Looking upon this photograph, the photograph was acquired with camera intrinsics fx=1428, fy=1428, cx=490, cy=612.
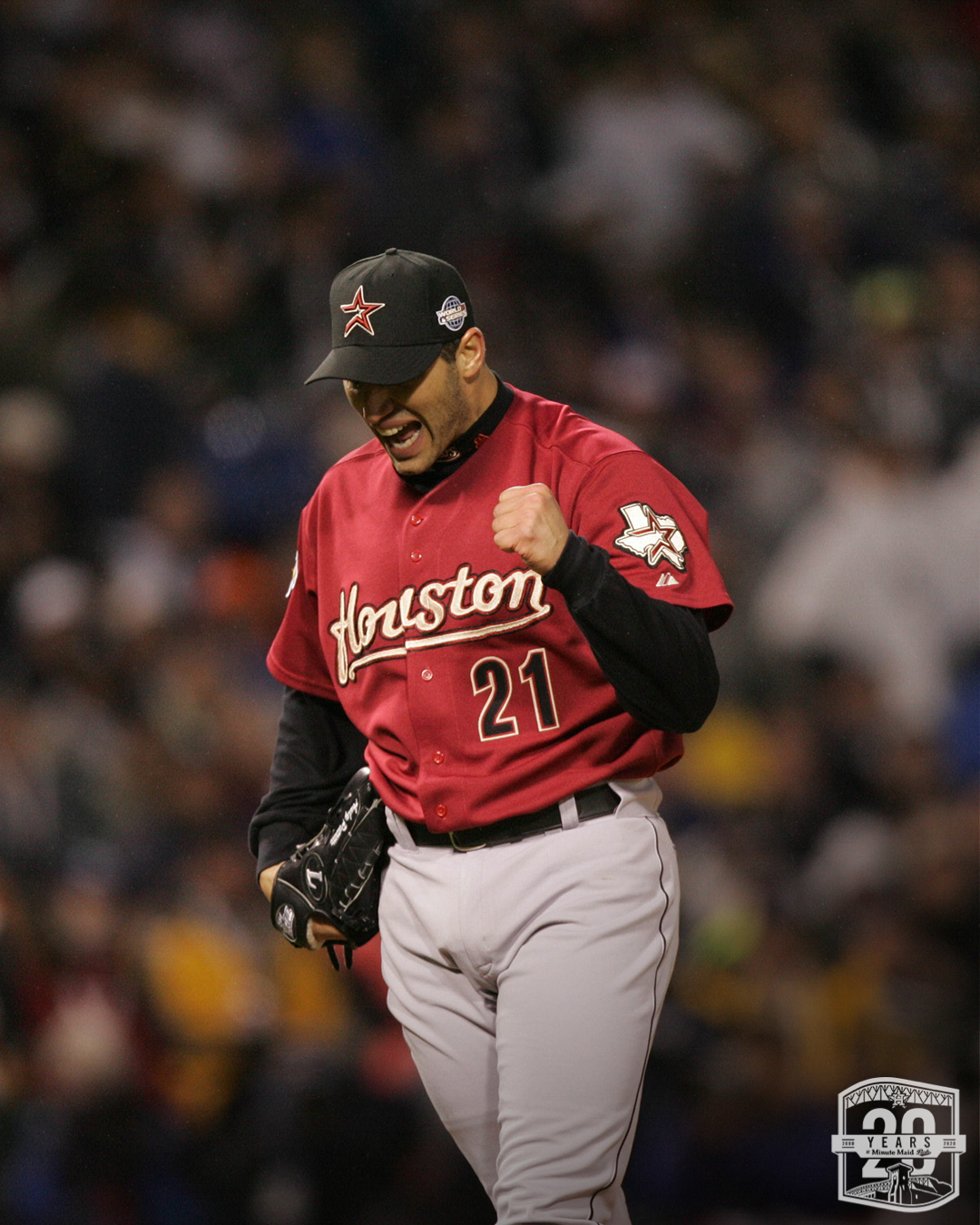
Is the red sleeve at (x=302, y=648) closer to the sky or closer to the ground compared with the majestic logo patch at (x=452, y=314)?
closer to the ground

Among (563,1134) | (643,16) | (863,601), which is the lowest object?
(563,1134)

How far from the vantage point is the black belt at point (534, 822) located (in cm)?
152

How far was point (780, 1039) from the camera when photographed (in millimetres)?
3225

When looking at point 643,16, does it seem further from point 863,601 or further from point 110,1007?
point 110,1007

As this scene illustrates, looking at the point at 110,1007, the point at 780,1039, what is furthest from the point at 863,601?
the point at 110,1007

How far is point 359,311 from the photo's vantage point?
1.52 meters

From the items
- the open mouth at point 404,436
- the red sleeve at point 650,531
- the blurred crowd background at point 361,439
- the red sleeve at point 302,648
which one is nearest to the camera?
the red sleeve at point 650,531

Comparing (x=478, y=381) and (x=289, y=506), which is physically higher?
(x=289, y=506)

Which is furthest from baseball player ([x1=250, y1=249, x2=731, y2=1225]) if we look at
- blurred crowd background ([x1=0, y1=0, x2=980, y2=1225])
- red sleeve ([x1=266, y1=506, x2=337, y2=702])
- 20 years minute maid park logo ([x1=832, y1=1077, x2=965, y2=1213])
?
blurred crowd background ([x1=0, y1=0, x2=980, y2=1225])

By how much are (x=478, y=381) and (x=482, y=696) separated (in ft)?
1.17

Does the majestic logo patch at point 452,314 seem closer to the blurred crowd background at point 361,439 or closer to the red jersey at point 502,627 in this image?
the red jersey at point 502,627

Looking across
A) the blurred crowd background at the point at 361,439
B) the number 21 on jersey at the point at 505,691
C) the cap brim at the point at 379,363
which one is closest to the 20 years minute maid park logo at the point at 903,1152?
the blurred crowd background at the point at 361,439

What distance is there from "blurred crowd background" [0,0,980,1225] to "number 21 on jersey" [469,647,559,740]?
5.21ft

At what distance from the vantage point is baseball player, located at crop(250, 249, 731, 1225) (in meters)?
1.42
